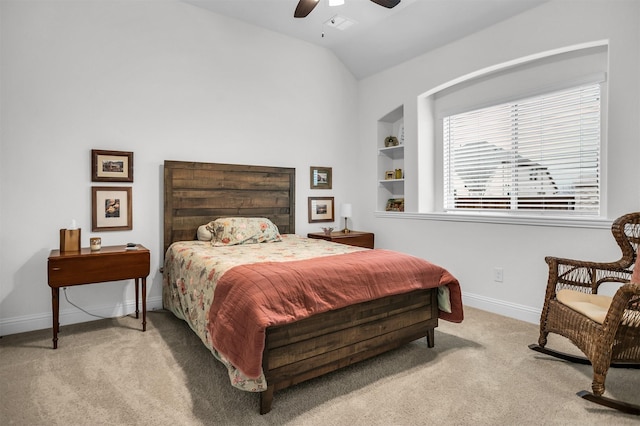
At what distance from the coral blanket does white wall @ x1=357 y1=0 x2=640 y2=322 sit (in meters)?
1.33

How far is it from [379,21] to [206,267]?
325 centimetres

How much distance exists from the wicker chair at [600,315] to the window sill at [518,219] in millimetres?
253

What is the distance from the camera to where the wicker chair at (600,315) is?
192 cm

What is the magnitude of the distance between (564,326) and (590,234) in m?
1.05

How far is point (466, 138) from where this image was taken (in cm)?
415

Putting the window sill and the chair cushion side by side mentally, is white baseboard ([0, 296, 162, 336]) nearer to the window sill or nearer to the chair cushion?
the window sill

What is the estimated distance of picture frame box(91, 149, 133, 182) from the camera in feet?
10.8

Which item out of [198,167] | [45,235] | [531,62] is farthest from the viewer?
[198,167]

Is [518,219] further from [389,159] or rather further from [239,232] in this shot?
[239,232]

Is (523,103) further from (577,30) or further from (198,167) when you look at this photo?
(198,167)

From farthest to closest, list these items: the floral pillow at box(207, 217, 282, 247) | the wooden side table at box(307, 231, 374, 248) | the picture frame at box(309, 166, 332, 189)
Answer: the picture frame at box(309, 166, 332, 189)
the wooden side table at box(307, 231, 374, 248)
the floral pillow at box(207, 217, 282, 247)

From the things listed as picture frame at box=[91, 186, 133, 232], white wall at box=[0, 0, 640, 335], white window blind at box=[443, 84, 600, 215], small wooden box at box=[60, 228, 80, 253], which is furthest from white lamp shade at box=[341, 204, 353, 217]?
small wooden box at box=[60, 228, 80, 253]

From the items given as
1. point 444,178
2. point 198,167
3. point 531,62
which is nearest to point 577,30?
point 531,62

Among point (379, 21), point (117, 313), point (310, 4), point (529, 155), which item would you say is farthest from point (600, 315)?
point (117, 313)
